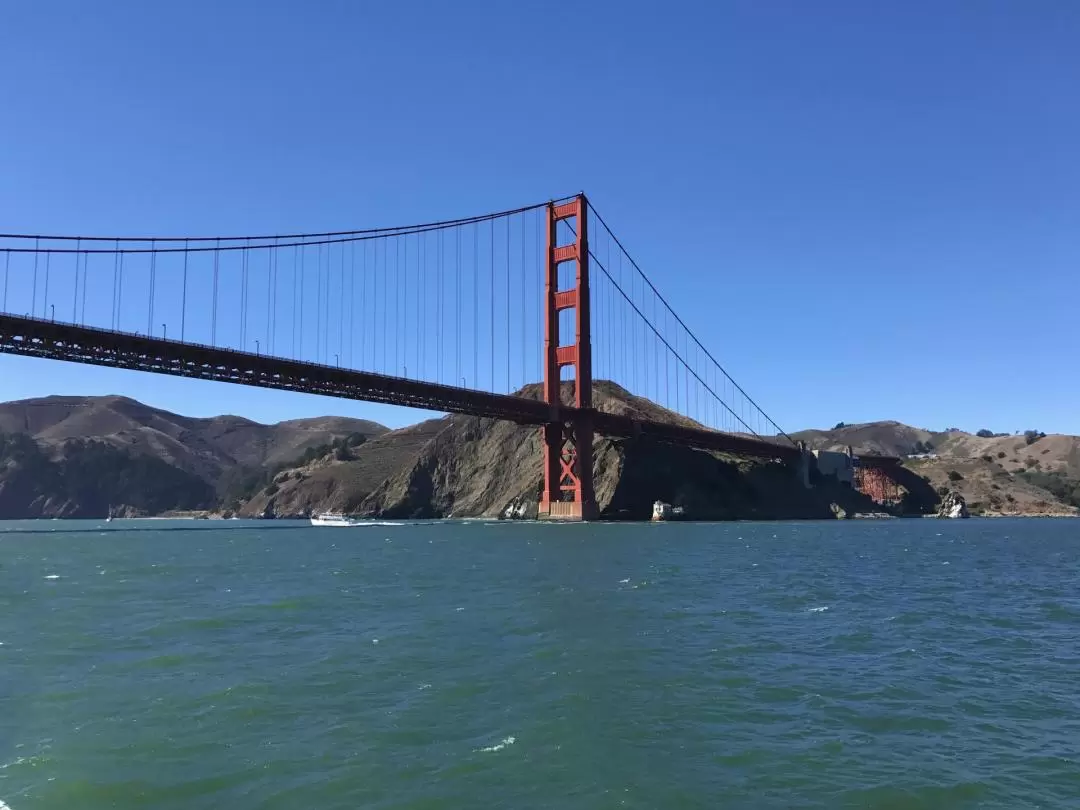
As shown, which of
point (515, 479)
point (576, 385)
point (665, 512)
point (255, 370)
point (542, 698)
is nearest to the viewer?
point (542, 698)

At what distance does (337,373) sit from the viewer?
7369 centimetres

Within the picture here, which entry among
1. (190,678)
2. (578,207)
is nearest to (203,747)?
(190,678)

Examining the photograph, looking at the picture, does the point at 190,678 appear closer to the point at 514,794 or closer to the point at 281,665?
the point at 281,665

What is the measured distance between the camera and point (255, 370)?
230 feet

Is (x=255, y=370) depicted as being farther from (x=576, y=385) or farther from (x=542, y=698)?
(x=542, y=698)

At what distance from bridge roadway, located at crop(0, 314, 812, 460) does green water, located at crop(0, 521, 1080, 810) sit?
3968cm

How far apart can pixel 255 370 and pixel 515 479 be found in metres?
64.2

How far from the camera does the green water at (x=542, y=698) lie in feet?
30.2

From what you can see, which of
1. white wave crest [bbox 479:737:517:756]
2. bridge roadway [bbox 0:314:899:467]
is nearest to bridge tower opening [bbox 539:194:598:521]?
bridge roadway [bbox 0:314:899:467]

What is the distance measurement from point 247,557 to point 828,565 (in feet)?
98.9

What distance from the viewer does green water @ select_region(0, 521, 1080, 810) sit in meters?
9.22

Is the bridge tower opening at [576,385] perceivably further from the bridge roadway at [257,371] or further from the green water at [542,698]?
the green water at [542,698]

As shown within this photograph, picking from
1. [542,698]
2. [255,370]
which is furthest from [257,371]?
[542,698]

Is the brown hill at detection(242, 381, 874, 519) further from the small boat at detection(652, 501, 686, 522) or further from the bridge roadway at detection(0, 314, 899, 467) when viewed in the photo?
the bridge roadway at detection(0, 314, 899, 467)
